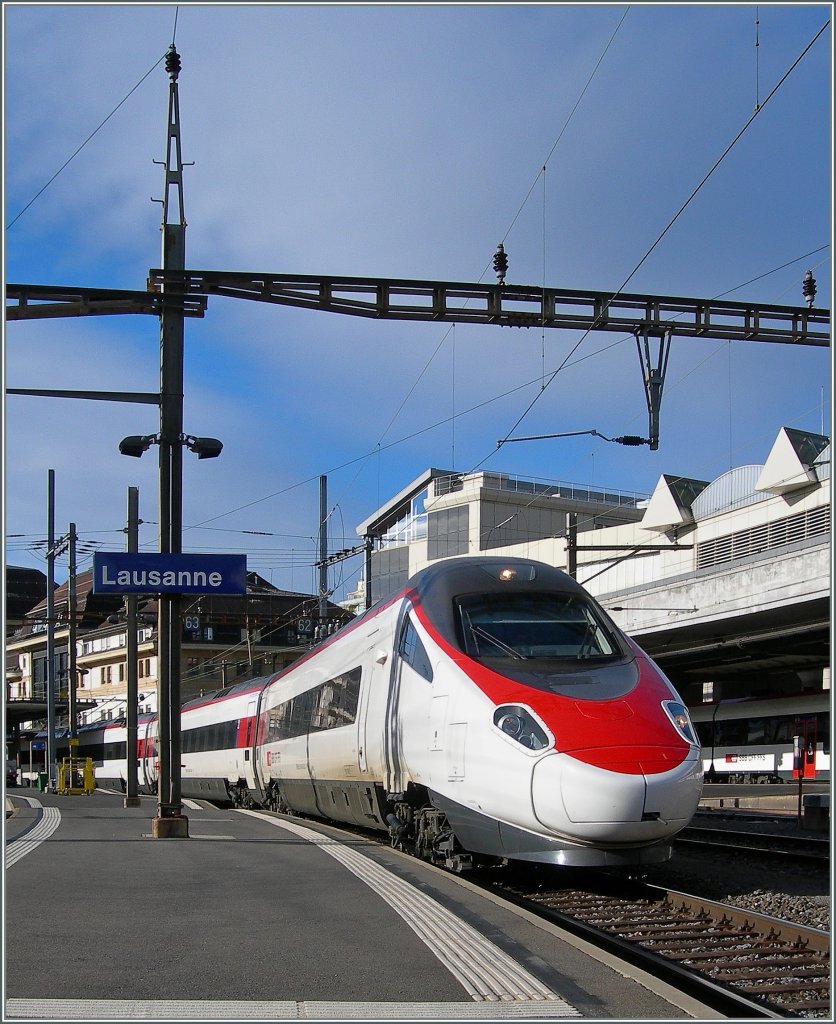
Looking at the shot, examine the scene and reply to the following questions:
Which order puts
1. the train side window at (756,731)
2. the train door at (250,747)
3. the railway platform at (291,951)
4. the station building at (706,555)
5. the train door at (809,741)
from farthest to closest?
the train side window at (756,731)
the train door at (809,741)
the station building at (706,555)
the train door at (250,747)
the railway platform at (291,951)

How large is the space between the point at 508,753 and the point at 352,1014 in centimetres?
400

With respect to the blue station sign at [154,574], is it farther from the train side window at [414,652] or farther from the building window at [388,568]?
the building window at [388,568]

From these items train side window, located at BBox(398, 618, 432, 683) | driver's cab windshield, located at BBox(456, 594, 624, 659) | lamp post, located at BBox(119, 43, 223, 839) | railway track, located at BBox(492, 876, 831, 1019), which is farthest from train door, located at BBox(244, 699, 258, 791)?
railway track, located at BBox(492, 876, 831, 1019)

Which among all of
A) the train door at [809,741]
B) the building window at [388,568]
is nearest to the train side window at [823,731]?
the train door at [809,741]

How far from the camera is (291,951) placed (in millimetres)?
6758

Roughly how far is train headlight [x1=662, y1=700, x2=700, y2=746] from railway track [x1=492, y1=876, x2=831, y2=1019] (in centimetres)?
127

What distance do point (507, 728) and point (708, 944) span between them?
2.23m

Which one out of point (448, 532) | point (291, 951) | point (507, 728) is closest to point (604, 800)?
point (507, 728)

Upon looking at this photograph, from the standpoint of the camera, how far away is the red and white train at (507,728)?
8898 mm

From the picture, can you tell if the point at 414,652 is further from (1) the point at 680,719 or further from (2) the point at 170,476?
(2) the point at 170,476

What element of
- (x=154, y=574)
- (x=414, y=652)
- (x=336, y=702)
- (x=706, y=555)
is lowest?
(x=336, y=702)

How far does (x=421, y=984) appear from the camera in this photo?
5.99m

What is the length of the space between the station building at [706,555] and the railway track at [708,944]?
48.4 feet

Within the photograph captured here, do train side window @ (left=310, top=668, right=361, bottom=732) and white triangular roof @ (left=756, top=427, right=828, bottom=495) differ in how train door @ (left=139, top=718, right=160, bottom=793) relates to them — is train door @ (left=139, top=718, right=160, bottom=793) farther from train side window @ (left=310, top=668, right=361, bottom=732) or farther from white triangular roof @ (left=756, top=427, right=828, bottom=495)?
train side window @ (left=310, top=668, right=361, bottom=732)
